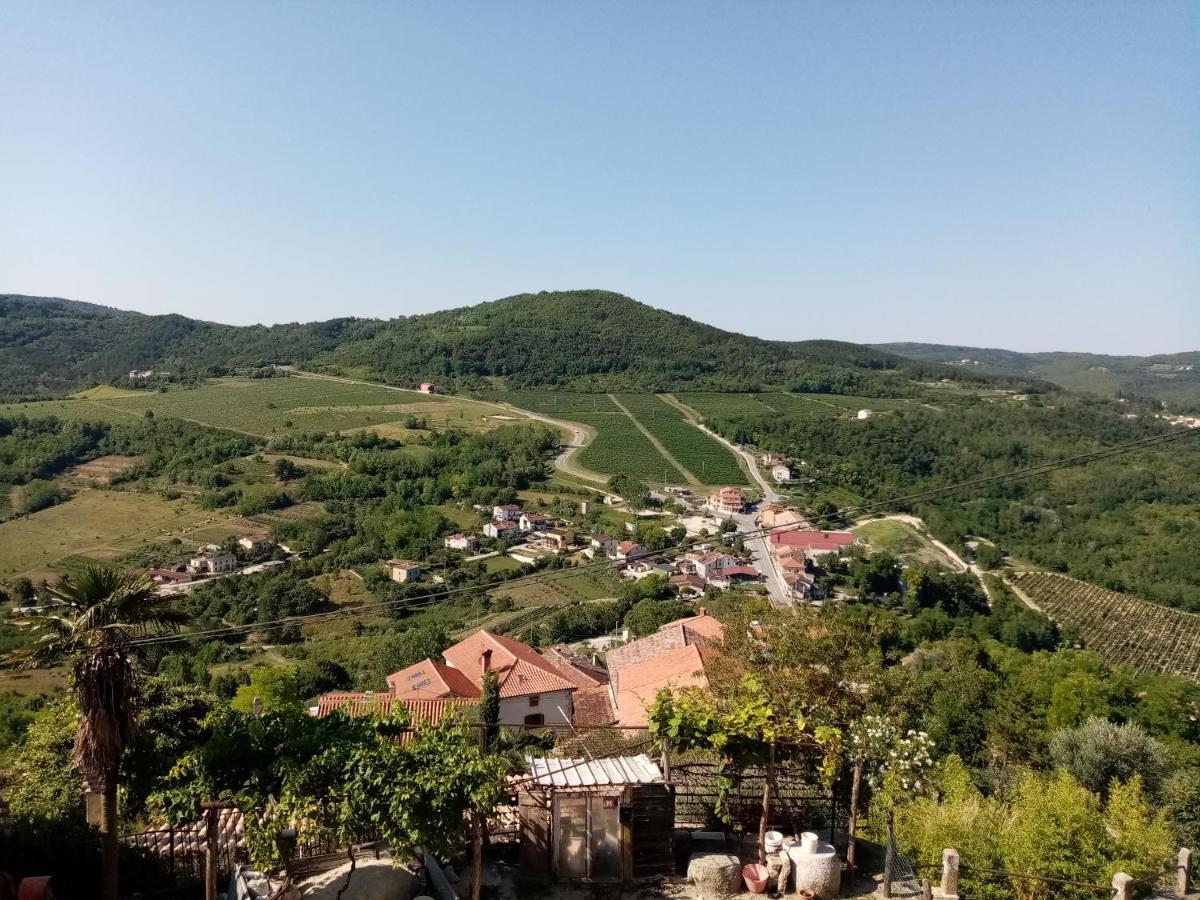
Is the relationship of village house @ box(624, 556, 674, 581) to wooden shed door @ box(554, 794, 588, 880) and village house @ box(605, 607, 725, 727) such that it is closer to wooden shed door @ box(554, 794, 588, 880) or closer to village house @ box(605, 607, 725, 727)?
village house @ box(605, 607, 725, 727)

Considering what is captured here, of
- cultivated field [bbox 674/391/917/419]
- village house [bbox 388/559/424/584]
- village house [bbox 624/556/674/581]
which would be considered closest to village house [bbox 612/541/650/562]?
village house [bbox 624/556/674/581]

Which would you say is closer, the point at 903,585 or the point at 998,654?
the point at 998,654

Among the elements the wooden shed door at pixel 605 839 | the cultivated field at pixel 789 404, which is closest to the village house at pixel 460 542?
the cultivated field at pixel 789 404

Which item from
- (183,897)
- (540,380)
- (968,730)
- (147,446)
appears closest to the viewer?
(183,897)

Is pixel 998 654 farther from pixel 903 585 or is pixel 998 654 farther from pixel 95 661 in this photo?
pixel 95 661

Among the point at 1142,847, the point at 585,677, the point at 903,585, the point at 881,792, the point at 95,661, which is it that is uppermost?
the point at 95,661

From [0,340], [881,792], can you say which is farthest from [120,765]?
[0,340]

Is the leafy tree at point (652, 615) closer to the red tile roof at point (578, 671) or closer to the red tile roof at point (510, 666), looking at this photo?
the red tile roof at point (578, 671)
